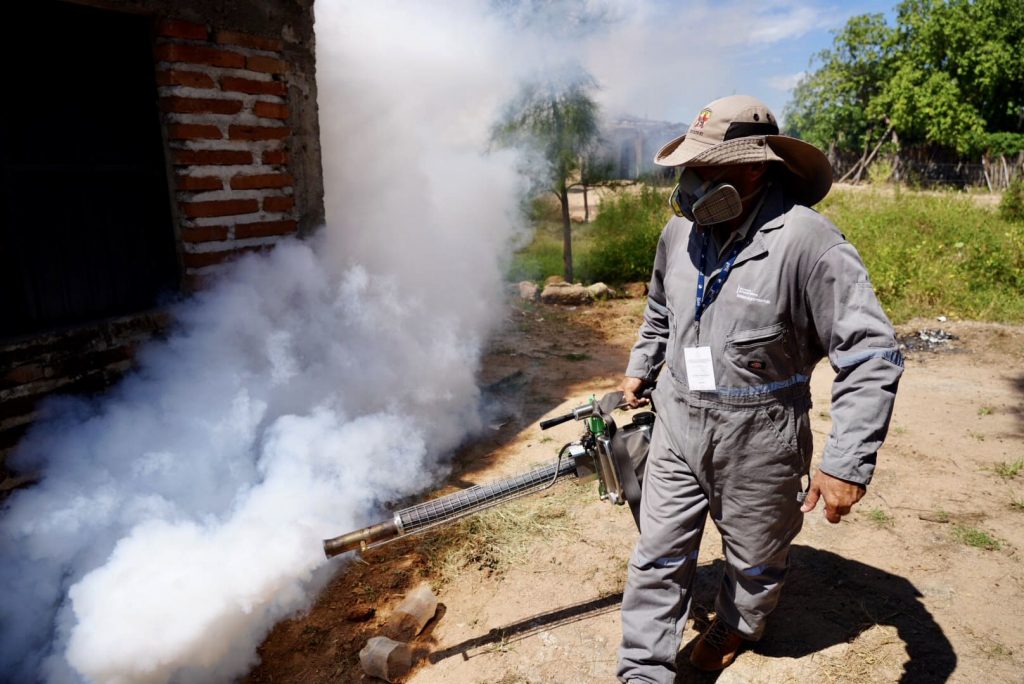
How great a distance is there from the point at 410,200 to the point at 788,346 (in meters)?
3.44

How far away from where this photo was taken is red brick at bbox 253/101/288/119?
11.8ft

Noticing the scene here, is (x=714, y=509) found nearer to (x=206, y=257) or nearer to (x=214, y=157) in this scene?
(x=206, y=257)

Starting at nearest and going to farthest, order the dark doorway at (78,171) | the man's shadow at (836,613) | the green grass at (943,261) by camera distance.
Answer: the man's shadow at (836,613), the dark doorway at (78,171), the green grass at (943,261)

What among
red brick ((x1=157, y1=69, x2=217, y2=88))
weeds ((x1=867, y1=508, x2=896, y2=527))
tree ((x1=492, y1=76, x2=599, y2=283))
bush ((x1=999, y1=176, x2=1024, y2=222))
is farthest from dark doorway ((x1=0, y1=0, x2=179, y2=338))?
bush ((x1=999, y1=176, x2=1024, y2=222))

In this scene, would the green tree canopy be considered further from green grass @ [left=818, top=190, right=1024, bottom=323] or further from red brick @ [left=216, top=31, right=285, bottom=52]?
red brick @ [left=216, top=31, right=285, bottom=52]

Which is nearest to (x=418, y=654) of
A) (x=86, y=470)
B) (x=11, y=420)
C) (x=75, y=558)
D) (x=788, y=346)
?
(x=75, y=558)

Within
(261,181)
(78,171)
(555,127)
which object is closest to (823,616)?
(261,181)

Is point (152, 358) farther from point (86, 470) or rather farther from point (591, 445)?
point (591, 445)

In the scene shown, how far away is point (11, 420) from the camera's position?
9.45 ft

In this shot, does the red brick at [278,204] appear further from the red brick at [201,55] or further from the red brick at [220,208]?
the red brick at [201,55]

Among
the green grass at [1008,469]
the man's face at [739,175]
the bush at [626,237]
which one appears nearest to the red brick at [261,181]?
the man's face at [739,175]

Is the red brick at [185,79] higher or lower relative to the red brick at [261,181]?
higher

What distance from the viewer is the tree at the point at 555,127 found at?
8633 millimetres

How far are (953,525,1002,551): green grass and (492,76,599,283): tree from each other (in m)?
6.52
